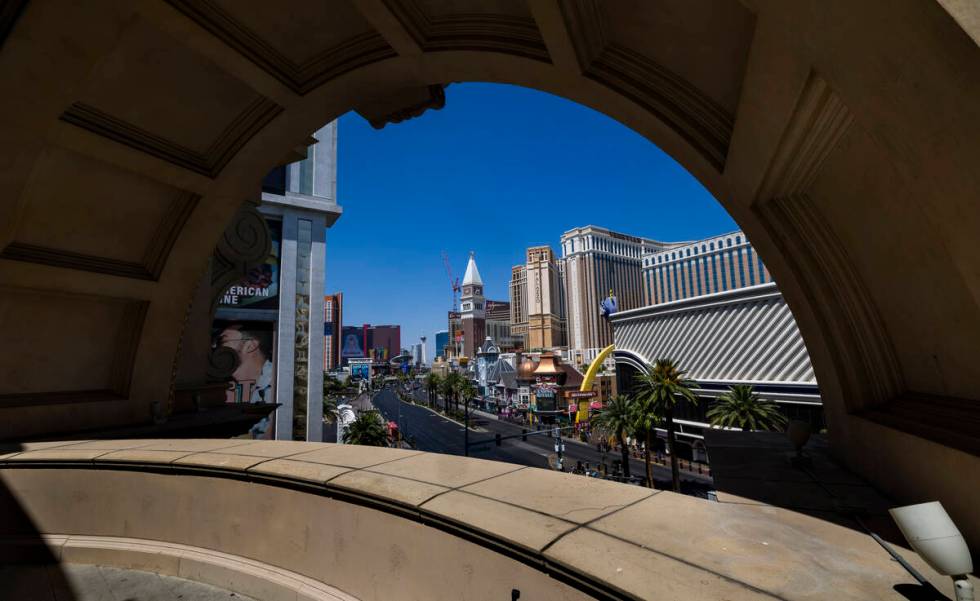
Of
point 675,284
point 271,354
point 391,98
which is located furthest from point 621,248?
point 391,98

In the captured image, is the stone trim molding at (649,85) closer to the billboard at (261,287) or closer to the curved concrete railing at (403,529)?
the curved concrete railing at (403,529)

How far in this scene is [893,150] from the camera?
271 cm

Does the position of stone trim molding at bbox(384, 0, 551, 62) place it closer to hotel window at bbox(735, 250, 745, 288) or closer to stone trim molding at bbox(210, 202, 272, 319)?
stone trim molding at bbox(210, 202, 272, 319)

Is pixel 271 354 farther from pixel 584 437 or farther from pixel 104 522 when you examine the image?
pixel 584 437

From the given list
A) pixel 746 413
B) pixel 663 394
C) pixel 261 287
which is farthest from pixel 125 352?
pixel 746 413

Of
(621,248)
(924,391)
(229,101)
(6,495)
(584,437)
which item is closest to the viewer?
(924,391)

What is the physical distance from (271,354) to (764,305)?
2003 inches

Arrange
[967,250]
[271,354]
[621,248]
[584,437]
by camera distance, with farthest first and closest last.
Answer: [621,248] < [584,437] < [271,354] < [967,250]

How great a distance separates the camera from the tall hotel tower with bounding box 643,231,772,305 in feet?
486

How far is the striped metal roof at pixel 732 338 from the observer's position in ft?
148

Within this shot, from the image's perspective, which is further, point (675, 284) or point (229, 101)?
point (675, 284)

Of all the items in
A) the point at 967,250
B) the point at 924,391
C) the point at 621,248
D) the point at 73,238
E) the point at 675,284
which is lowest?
the point at 924,391

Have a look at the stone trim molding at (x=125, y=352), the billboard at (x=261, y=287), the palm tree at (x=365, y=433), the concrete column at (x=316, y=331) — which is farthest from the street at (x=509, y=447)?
the stone trim molding at (x=125, y=352)

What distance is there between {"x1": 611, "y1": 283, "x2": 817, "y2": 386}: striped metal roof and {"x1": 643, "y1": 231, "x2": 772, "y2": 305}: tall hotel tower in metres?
95.2
